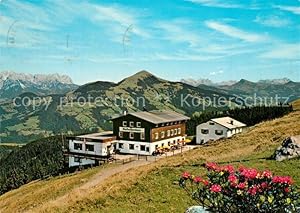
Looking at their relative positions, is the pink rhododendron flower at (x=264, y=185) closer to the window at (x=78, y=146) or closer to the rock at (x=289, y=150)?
the rock at (x=289, y=150)

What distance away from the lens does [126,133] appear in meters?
77.4

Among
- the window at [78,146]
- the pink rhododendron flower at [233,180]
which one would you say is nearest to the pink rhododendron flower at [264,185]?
the pink rhododendron flower at [233,180]

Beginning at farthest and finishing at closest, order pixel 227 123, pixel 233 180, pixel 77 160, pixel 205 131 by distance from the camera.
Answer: pixel 227 123, pixel 205 131, pixel 77 160, pixel 233 180

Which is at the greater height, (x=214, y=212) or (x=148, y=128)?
(x=214, y=212)

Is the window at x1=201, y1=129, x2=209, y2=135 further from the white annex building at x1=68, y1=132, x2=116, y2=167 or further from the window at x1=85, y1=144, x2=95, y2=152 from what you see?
the window at x1=85, y1=144, x2=95, y2=152

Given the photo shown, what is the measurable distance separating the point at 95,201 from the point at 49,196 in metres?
17.1

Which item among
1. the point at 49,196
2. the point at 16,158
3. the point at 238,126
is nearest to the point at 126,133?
the point at 238,126

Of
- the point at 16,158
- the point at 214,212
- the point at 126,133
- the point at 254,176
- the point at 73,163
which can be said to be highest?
the point at 254,176

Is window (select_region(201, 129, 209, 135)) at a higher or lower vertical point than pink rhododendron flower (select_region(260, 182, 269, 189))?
lower

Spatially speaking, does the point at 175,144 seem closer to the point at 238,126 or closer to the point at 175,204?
the point at 238,126

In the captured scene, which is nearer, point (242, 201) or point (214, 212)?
point (242, 201)

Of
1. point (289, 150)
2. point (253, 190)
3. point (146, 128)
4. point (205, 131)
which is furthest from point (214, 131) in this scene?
point (253, 190)

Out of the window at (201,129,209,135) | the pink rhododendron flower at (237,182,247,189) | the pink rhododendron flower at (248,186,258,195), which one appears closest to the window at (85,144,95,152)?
the window at (201,129,209,135)

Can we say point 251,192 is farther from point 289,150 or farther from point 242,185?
point 289,150
